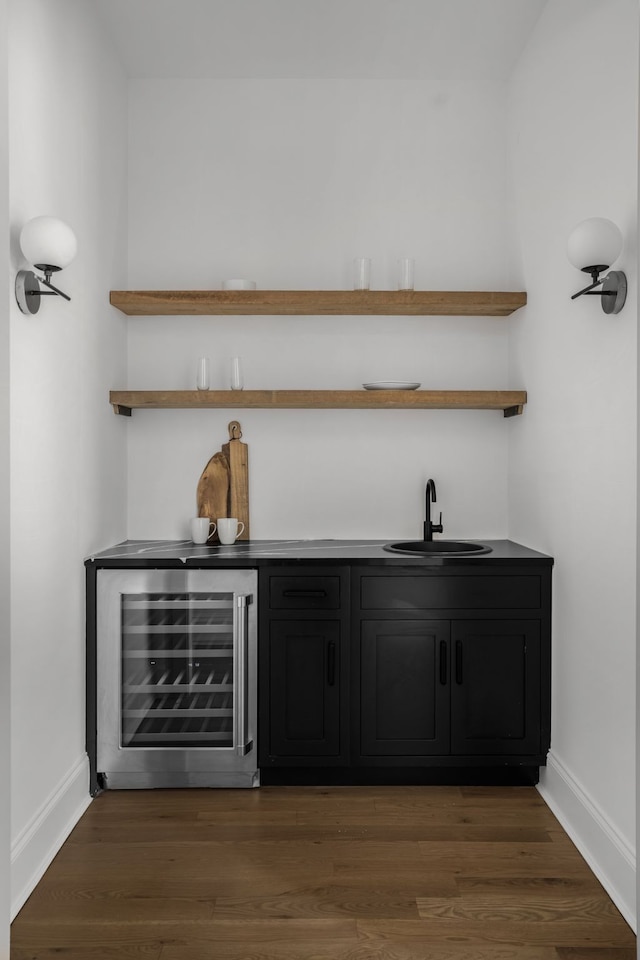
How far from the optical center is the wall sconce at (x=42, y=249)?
210 centimetres

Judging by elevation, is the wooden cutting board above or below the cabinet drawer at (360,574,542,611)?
→ above

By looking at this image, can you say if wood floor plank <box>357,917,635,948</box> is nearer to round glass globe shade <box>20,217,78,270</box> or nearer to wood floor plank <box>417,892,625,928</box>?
wood floor plank <box>417,892,625,928</box>

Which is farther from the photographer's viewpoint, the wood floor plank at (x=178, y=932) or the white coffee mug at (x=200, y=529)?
the white coffee mug at (x=200, y=529)

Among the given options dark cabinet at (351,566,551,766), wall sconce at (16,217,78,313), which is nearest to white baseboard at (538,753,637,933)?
dark cabinet at (351,566,551,766)

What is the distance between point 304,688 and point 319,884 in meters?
0.79

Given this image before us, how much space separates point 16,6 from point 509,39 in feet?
6.66

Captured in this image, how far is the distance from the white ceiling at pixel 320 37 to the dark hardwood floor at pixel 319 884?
311cm

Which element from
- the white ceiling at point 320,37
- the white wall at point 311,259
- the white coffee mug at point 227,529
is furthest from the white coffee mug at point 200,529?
the white ceiling at point 320,37

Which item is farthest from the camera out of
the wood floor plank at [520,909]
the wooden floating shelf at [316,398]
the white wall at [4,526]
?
the wooden floating shelf at [316,398]

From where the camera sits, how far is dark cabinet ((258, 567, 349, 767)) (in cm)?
289

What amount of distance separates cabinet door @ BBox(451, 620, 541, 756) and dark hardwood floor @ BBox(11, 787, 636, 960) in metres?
0.21

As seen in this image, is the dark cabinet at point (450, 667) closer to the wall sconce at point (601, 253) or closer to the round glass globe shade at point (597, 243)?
the wall sconce at point (601, 253)

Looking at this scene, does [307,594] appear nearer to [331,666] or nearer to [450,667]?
[331,666]

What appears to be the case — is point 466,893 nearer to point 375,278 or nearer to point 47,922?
point 47,922
